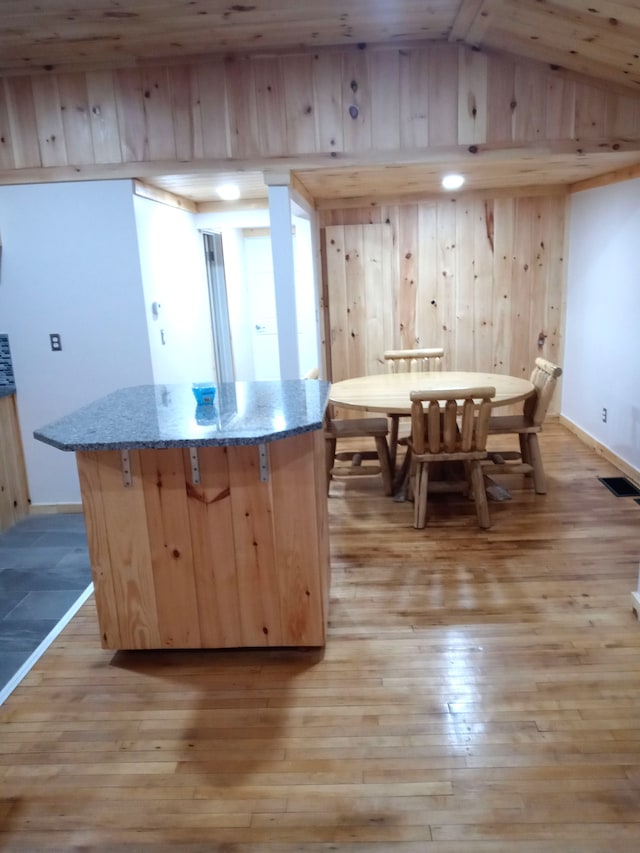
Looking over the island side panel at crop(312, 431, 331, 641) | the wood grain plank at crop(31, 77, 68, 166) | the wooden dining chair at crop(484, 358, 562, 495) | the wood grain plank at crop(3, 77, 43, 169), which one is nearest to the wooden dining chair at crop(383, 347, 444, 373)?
the wooden dining chair at crop(484, 358, 562, 495)

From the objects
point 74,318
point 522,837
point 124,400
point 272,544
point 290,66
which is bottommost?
point 522,837

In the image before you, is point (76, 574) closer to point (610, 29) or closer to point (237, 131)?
point (237, 131)

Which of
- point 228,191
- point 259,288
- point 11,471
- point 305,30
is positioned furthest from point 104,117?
point 259,288

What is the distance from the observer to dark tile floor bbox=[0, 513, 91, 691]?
2.64 metres

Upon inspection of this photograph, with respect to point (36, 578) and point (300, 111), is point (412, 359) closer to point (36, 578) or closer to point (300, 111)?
point (300, 111)

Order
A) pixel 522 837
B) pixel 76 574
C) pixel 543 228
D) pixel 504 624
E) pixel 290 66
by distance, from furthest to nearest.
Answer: pixel 543 228
pixel 290 66
pixel 76 574
pixel 504 624
pixel 522 837

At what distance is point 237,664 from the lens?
7.83ft

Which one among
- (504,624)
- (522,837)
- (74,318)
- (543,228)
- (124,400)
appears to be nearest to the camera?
(522,837)

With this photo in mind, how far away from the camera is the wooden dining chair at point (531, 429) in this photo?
12.4ft

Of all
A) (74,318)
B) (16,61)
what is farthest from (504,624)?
(16,61)

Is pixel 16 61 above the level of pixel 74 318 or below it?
above

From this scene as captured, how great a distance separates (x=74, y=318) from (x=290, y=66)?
6.22ft

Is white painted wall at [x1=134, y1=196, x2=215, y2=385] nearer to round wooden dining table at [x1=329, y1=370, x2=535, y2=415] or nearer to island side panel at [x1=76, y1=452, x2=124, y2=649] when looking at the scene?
round wooden dining table at [x1=329, y1=370, x2=535, y2=415]

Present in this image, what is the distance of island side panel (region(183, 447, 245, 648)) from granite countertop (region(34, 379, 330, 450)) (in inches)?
5.7
